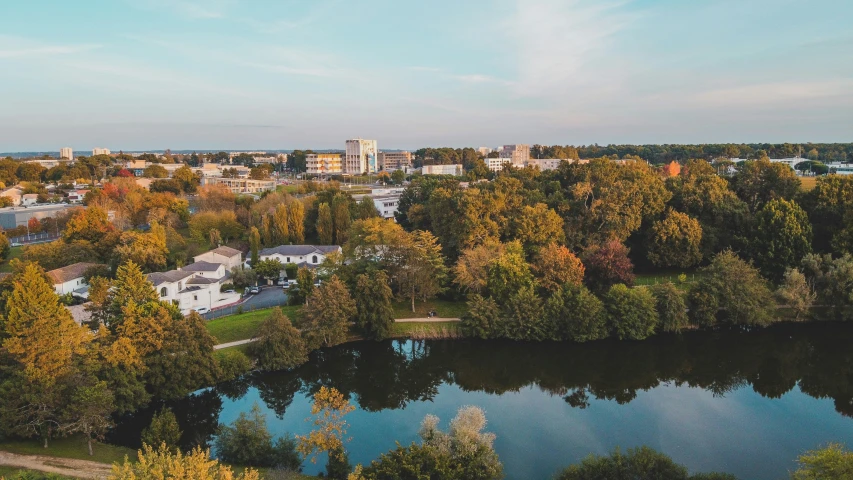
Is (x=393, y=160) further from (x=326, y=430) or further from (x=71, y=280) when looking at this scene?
(x=326, y=430)

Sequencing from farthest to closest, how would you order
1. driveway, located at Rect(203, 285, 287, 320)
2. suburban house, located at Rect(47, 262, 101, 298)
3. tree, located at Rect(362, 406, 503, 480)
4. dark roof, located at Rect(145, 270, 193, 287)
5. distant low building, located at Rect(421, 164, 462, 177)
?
distant low building, located at Rect(421, 164, 462, 177) → suburban house, located at Rect(47, 262, 101, 298) → dark roof, located at Rect(145, 270, 193, 287) → driveway, located at Rect(203, 285, 287, 320) → tree, located at Rect(362, 406, 503, 480)

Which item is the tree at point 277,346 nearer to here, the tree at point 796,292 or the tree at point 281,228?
the tree at point 281,228

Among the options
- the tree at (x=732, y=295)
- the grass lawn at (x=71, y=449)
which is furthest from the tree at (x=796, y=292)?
the grass lawn at (x=71, y=449)

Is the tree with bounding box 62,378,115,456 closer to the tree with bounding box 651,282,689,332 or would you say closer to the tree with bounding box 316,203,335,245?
the tree with bounding box 651,282,689,332

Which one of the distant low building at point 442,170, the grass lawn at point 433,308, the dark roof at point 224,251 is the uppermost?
the distant low building at point 442,170

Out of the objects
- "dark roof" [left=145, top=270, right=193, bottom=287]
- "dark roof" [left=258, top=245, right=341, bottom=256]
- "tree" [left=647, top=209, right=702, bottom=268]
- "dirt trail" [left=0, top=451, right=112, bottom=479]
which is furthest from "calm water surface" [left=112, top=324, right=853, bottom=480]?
"dark roof" [left=258, top=245, right=341, bottom=256]

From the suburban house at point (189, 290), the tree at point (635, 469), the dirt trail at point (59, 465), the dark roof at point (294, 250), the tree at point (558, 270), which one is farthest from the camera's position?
the dark roof at point (294, 250)

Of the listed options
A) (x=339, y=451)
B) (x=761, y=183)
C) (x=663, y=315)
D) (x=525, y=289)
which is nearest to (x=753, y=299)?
(x=663, y=315)

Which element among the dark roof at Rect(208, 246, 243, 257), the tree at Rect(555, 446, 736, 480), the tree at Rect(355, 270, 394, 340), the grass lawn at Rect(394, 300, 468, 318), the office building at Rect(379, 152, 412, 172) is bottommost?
the grass lawn at Rect(394, 300, 468, 318)
